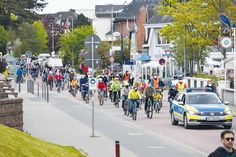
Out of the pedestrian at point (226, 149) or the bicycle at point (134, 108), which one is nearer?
the pedestrian at point (226, 149)

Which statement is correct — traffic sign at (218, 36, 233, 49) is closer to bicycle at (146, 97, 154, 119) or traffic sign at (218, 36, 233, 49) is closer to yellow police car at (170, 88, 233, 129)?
bicycle at (146, 97, 154, 119)

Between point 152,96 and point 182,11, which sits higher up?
point 182,11

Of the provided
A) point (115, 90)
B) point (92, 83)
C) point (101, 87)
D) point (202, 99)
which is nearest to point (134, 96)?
point (202, 99)

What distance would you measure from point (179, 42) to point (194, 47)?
295 inches

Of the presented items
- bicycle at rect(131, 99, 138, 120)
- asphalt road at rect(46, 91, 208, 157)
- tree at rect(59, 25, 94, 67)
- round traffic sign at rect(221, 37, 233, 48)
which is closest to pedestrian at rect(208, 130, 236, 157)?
asphalt road at rect(46, 91, 208, 157)

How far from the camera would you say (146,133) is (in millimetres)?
30094

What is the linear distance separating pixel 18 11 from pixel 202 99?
→ 130 feet

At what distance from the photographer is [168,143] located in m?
26.2

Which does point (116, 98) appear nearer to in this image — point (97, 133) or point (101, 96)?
point (101, 96)

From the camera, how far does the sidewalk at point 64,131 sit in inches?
949

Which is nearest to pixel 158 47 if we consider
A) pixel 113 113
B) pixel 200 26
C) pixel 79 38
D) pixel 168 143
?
pixel 79 38

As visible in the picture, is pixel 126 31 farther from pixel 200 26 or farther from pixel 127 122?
Answer: pixel 127 122

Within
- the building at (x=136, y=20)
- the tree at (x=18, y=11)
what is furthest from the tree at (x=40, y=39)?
the tree at (x=18, y=11)

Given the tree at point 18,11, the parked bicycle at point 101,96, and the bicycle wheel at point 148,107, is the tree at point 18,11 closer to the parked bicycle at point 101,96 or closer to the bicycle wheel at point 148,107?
the parked bicycle at point 101,96
